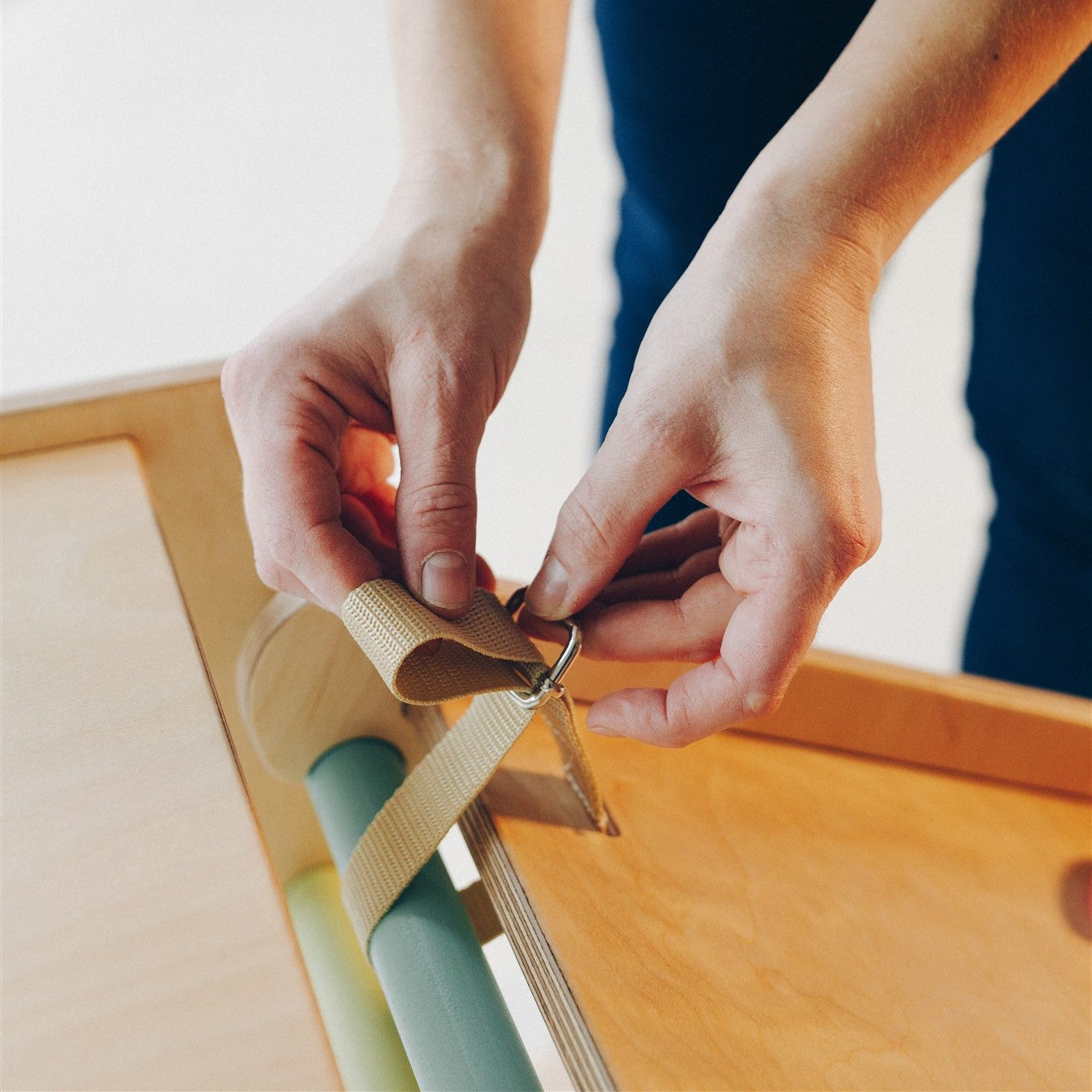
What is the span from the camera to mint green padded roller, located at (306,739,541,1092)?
1.37ft

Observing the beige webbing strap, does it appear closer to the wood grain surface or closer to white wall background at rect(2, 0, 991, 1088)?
the wood grain surface

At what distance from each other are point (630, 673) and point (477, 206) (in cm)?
28

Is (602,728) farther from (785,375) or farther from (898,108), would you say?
(898,108)

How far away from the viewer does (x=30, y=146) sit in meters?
2.22

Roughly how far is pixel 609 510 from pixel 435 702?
0.11 metres

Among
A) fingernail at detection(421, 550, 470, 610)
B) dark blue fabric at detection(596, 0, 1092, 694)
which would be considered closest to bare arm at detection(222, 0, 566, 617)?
fingernail at detection(421, 550, 470, 610)

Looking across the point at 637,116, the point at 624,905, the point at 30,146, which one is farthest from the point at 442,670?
the point at 30,146

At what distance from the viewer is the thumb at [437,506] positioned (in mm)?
476

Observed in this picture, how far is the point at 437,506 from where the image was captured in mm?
480

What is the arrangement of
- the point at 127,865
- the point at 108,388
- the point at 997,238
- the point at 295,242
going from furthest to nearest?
the point at 295,242, the point at 997,238, the point at 108,388, the point at 127,865

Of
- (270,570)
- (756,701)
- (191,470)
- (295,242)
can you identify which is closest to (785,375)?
(756,701)

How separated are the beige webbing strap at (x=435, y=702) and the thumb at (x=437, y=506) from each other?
1 centimetres

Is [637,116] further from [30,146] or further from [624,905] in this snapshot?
[30,146]

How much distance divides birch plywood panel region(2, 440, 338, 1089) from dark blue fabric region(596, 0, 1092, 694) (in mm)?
527
